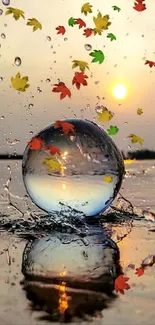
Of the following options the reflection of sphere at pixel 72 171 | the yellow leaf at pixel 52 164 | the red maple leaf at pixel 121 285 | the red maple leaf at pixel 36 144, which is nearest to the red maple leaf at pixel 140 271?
the red maple leaf at pixel 121 285

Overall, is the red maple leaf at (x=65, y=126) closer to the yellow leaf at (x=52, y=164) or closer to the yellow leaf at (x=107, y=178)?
the yellow leaf at (x=52, y=164)

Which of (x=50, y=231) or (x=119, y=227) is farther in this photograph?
(x=119, y=227)

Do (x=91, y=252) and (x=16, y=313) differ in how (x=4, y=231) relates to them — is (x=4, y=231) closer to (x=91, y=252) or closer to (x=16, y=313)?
(x=91, y=252)

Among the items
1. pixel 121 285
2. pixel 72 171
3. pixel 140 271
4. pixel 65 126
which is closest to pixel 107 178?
pixel 72 171

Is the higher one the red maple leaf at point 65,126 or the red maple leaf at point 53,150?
the red maple leaf at point 65,126

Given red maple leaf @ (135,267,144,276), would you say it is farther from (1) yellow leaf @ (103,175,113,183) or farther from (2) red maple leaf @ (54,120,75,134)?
(2) red maple leaf @ (54,120,75,134)

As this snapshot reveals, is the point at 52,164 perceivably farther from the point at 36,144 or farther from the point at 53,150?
the point at 36,144

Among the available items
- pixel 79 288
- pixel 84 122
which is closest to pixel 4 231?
pixel 84 122
